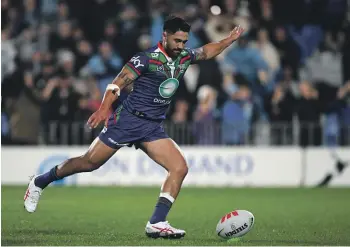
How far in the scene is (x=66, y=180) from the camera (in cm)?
2128

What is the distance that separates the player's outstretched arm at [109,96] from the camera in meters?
9.07

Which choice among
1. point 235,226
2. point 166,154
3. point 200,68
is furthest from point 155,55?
point 200,68

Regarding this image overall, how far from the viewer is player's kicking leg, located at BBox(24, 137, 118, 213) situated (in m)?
10.4

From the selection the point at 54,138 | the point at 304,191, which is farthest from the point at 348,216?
the point at 54,138

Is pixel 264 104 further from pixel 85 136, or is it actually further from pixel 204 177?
pixel 85 136

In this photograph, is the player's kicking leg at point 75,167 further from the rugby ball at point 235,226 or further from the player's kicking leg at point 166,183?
the rugby ball at point 235,226

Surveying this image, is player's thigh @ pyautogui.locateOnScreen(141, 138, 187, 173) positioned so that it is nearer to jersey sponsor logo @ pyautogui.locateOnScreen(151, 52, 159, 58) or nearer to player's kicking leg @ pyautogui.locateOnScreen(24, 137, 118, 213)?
player's kicking leg @ pyautogui.locateOnScreen(24, 137, 118, 213)

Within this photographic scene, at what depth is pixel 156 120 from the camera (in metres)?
10.5

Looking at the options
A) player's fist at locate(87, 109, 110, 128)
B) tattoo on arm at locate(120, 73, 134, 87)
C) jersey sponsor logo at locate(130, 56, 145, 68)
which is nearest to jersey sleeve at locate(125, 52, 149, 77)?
jersey sponsor logo at locate(130, 56, 145, 68)

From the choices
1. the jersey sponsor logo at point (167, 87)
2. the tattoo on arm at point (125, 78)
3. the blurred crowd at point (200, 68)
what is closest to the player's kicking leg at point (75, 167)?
the jersey sponsor logo at point (167, 87)

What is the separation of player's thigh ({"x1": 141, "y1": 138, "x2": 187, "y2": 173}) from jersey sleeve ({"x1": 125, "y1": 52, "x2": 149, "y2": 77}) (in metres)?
0.93

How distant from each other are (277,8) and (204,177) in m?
→ 5.11

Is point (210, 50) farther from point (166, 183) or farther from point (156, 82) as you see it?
point (166, 183)

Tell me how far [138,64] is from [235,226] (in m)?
2.07
